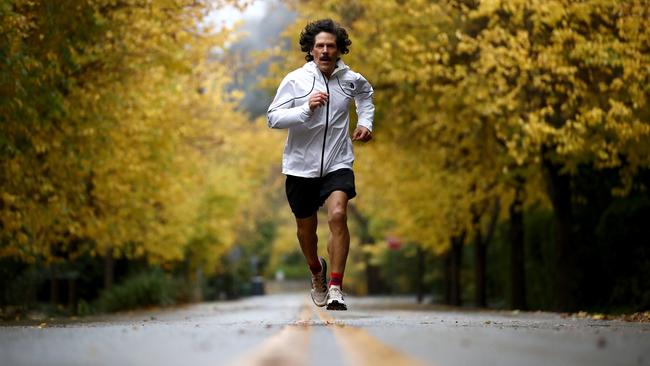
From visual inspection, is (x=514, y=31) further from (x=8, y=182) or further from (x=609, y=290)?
(x=8, y=182)

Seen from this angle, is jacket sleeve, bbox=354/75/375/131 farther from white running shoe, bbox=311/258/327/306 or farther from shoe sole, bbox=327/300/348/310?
shoe sole, bbox=327/300/348/310

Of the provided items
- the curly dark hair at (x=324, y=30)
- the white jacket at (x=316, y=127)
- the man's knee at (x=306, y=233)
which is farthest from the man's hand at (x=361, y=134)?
the man's knee at (x=306, y=233)

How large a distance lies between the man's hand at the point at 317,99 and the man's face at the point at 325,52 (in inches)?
23.3

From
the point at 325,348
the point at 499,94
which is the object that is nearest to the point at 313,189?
the point at 325,348

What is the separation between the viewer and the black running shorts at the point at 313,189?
383 inches

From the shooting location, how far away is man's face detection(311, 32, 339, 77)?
9820mm

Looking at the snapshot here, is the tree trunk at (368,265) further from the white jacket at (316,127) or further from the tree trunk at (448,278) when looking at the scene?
the white jacket at (316,127)

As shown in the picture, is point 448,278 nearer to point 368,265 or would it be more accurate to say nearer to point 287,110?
point 368,265

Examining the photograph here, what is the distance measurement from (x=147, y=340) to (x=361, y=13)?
17036mm

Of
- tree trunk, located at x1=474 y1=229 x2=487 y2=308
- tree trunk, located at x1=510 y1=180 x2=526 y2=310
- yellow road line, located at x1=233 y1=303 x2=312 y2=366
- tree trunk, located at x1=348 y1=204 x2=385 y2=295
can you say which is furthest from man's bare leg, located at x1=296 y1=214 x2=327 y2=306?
tree trunk, located at x1=348 y1=204 x2=385 y2=295

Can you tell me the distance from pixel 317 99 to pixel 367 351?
13.2 ft

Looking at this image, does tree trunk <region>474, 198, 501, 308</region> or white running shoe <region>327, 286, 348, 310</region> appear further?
tree trunk <region>474, 198, 501, 308</region>

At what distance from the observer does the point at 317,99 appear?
9.28 metres

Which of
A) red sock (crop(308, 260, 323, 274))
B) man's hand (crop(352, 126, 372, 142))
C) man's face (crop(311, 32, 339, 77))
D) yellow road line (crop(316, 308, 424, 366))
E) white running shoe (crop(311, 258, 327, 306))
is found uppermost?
man's face (crop(311, 32, 339, 77))
